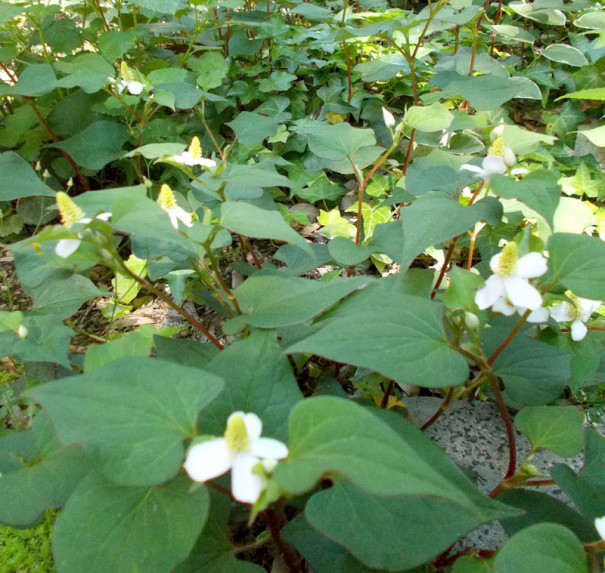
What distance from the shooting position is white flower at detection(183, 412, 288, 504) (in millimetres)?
478

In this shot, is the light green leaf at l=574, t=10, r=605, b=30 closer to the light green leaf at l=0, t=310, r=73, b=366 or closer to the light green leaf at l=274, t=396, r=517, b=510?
the light green leaf at l=274, t=396, r=517, b=510

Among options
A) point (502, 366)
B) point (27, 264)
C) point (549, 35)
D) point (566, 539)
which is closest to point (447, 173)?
point (502, 366)

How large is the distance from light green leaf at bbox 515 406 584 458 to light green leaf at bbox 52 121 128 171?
1.52 metres

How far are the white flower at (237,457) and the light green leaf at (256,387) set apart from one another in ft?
0.39

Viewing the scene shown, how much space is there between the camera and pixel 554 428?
0.75 m

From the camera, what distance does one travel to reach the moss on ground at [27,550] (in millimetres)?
891

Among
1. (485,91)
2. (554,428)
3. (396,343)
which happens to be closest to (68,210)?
(396,343)

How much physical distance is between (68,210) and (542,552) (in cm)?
79

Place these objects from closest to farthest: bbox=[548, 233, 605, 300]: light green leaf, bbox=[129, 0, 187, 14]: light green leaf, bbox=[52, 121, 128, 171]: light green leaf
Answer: bbox=[548, 233, 605, 300]: light green leaf → bbox=[129, 0, 187, 14]: light green leaf → bbox=[52, 121, 128, 171]: light green leaf

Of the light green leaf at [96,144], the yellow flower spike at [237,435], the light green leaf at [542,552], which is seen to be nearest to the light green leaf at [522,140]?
the light green leaf at [542,552]

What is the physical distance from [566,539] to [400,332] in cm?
32

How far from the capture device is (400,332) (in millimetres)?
649

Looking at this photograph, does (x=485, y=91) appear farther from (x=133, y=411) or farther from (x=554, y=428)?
(x=133, y=411)

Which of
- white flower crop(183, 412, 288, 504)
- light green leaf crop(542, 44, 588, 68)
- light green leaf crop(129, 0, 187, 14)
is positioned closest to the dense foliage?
white flower crop(183, 412, 288, 504)
